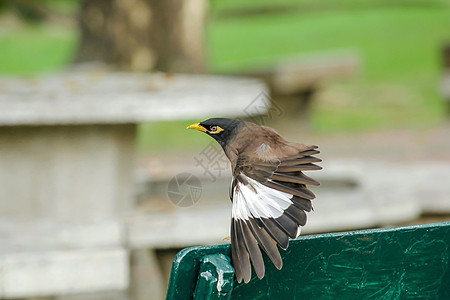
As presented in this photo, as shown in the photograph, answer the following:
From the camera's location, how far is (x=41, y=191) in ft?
15.5

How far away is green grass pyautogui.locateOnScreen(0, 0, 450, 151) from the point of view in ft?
39.0

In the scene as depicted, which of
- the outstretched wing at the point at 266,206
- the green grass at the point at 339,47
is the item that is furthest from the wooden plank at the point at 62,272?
the green grass at the point at 339,47

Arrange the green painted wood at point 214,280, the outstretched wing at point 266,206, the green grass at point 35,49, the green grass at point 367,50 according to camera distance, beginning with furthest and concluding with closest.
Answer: the green grass at point 35,49
the green grass at point 367,50
the outstretched wing at point 266,206
the green painted wood at point 214,280

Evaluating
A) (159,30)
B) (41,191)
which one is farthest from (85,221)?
(159,30)

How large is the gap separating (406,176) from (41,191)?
2.66 m

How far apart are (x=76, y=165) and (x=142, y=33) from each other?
5.67m

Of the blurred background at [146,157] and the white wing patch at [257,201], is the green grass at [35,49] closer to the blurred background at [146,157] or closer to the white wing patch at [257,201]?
the blurred background at [146,157]

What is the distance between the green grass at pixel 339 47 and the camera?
1190 cm

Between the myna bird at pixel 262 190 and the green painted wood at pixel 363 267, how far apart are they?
0.06 metres

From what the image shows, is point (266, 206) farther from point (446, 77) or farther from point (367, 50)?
point (367, 50)

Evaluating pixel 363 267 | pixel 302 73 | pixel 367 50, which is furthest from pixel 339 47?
pixel 363 267

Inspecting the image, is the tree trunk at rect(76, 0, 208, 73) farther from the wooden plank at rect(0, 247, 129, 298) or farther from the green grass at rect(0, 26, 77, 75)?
the wooden plank at rect(0, 247, 129, 298)

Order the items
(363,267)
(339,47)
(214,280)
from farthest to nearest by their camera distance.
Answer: (339,47) → (363,267) → (214,280)

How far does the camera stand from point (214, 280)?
5.01ft
